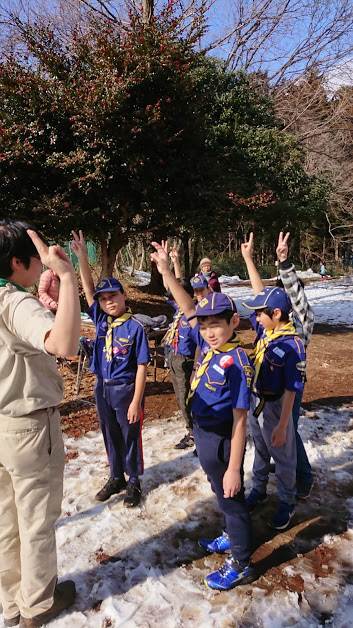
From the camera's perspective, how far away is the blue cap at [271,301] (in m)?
3.08

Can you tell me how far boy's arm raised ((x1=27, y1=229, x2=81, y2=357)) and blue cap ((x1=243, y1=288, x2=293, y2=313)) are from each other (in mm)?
1589

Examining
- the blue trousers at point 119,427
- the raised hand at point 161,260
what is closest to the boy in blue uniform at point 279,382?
the raised hand at point 161,260

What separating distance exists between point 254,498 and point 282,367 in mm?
1194

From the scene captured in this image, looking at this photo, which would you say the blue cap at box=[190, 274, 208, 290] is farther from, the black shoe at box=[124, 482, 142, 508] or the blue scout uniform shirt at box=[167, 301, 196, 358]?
the black shoe at box=[124, 482, 142, 508]

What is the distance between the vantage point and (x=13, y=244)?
200 cm

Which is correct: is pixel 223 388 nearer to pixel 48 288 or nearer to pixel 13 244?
pixel 13 244

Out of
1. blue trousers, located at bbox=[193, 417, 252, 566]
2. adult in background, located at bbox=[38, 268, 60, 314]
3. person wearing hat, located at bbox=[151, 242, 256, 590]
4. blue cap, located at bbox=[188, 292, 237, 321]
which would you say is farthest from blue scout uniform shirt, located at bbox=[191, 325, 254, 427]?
adult in background, located at bbox=[38, 268, 60, 314]

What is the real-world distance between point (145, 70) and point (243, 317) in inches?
299

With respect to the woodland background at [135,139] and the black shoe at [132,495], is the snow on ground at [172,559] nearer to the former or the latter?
the black shoe at [132,495]

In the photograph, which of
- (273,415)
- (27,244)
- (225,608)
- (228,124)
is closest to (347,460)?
(273,415)

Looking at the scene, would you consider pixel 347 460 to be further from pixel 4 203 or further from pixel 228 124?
pixel 228 124

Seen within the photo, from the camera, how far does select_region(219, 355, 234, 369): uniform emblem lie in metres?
2.49

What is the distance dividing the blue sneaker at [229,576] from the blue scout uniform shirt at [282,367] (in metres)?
1.09

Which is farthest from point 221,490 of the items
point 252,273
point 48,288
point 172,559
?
point 48,288
